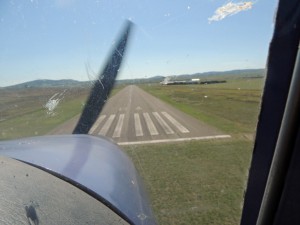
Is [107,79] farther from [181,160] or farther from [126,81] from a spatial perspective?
[181,160]

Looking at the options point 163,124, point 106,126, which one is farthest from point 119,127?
point 163,124

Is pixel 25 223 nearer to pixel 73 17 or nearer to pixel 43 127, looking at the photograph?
pixel 73 17

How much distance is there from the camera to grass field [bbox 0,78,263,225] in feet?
10.00

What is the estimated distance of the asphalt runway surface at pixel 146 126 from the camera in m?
8.96

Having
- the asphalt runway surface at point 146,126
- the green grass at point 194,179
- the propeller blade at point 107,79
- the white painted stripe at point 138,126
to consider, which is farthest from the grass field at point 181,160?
the white painted stripe at point 138,126

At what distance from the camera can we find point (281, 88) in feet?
2.85

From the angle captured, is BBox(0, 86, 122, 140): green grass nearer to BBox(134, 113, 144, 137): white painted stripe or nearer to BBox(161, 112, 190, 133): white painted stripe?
BBox(134, 113, 144, 137): white painted stripe

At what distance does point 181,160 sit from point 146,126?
4449mm

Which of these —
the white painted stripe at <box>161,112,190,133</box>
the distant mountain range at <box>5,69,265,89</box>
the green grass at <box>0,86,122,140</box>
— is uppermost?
the distant mountain range at <box>5,69,265,89</box>

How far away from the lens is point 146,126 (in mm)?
11016

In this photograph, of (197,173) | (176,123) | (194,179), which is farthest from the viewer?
(176,123)

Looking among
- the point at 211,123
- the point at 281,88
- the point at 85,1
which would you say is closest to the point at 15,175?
the point at 85,1

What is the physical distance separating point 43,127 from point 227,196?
3.21 metres

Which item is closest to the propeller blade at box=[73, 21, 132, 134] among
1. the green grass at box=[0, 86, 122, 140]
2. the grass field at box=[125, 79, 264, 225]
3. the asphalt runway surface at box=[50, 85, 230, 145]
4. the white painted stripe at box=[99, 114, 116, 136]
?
the green grass at box=[0, 86, 122, 140]
